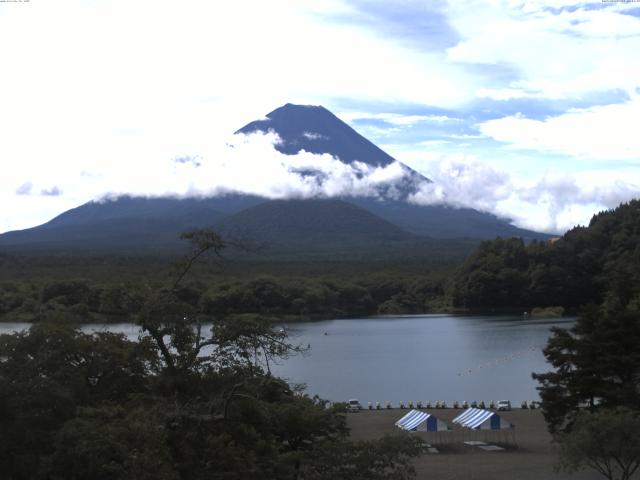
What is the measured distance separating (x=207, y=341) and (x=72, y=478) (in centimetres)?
170

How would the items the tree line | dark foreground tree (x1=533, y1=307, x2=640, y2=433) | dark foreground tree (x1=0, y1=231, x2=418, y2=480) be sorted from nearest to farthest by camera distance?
dark foreground tree (x1=0, y1=231, x2=418, y2=480)
dark foreground tree (x1=533, y1=307, x2=640, y2=433)
the tree line

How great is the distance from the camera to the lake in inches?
1033

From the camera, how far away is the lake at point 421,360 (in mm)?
26234

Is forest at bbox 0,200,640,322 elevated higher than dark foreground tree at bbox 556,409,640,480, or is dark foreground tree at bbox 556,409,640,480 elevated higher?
forest at bbox 0,200,640,322

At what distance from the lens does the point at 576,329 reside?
A: 1705cm

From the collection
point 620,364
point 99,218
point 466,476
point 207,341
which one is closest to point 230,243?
point 207,341

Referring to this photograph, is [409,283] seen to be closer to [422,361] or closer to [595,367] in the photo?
[422,361]

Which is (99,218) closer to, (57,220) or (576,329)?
(57,220)

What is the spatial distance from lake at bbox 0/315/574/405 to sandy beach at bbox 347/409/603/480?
121 inches

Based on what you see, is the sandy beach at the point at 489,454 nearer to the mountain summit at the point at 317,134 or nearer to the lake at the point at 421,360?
the lake at the point at 421,360

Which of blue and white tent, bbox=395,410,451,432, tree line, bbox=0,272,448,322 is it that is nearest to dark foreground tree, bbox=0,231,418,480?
blue and white tent, bbox=395,410,451,432

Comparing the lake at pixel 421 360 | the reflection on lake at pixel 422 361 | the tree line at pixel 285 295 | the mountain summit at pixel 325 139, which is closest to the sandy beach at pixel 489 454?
the lake at pixel 421 360

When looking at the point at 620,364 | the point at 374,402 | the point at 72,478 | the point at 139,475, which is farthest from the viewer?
the point at 374,402

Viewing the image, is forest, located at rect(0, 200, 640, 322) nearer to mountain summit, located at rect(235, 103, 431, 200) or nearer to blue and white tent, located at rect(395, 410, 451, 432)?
blue and white tent, located at rect(395, 410, 451, 432)
